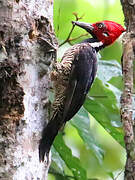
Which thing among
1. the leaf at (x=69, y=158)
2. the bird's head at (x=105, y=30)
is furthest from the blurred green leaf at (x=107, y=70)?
the leaf at (x=69, y=158)

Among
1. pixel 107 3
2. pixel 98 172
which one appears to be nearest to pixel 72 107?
pixel 107 3

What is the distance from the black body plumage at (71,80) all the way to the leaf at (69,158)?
30cm

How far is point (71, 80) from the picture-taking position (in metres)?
3.59

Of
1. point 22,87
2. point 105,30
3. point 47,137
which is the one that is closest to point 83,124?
point 47,137

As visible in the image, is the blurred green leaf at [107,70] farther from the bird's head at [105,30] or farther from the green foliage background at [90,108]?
the bird's head at [105,30]

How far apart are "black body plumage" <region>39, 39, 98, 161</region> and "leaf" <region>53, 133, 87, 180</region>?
30 centimetres

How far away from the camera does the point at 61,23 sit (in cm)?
379

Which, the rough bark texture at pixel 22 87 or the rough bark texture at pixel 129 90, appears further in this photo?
the rough bark texture at pixel 22 87

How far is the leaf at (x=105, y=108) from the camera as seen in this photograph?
142 inches

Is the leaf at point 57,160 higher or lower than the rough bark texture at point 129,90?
lower

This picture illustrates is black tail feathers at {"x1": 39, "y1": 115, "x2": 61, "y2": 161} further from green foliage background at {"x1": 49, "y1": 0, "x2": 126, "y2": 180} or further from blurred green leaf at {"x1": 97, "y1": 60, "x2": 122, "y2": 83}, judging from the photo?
blurred green leaf at {"x1": 97, "y1": 60, "x2": 122, "y2": 83}

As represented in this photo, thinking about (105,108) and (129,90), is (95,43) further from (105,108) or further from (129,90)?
(129,90)

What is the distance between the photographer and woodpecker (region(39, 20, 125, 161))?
3332 millimetres

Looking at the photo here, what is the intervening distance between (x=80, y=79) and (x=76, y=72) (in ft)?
0.29
